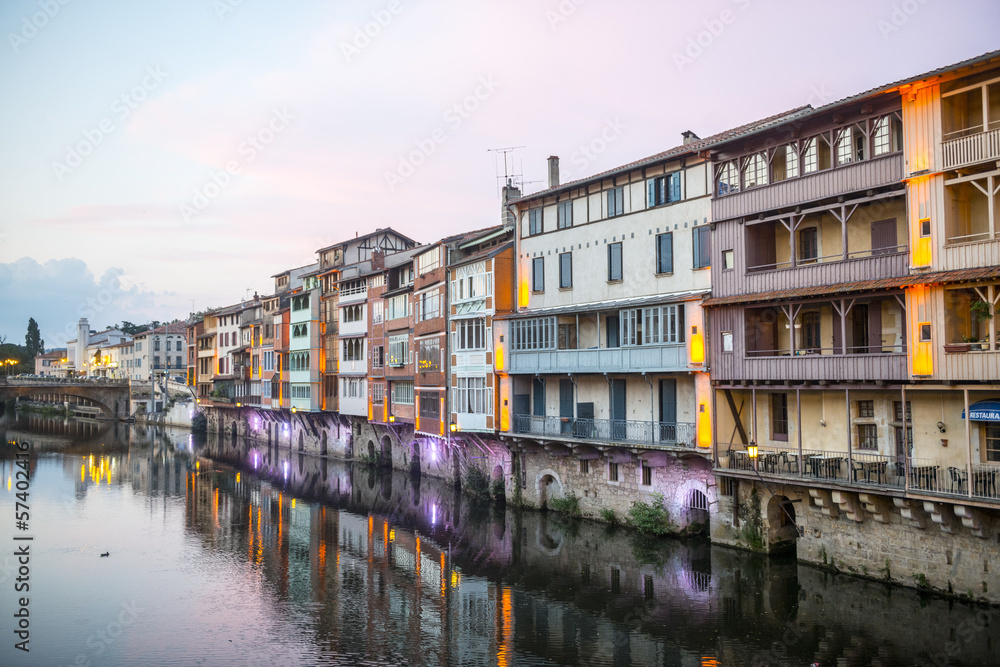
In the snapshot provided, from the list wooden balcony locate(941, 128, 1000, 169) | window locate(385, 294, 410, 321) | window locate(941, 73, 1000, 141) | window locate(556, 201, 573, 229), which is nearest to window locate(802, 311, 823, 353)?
wooden balcony locate(941, 128, 1000, 169)

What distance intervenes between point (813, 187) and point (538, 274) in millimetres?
16544

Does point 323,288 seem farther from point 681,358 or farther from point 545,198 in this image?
point 681,358

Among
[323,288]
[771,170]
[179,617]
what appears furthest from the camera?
[323,288]

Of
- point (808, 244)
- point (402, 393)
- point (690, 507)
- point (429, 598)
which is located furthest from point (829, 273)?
point (402, 393)

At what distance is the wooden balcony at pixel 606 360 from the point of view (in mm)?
33219

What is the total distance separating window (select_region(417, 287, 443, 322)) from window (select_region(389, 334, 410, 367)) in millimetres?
3735

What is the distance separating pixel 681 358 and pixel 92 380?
112m

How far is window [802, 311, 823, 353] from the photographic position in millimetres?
29531

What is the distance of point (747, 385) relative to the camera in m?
30.6

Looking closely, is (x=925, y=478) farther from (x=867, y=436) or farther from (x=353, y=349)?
(x=353, y=349)

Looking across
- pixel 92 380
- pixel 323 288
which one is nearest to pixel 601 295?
pixel 323 288

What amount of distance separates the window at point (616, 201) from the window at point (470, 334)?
34.8 ft

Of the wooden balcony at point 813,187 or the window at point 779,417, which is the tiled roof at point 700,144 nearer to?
the wooden balcony at point 813,187

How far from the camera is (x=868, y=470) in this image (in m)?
26.2
